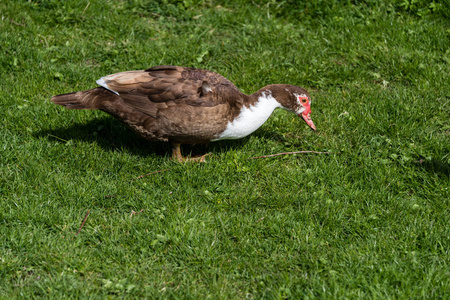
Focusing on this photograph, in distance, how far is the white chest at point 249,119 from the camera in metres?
4.98

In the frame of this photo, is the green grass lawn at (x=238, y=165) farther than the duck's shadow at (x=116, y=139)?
No

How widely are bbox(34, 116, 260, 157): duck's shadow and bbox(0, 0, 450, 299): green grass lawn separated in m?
0.02

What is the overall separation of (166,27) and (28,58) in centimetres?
188

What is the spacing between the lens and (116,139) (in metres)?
5.41

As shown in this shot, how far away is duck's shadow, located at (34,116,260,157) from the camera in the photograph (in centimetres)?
527

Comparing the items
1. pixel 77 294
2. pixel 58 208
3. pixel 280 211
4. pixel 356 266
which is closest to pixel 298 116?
pixel 280 211

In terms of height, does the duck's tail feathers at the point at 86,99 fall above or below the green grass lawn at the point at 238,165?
above

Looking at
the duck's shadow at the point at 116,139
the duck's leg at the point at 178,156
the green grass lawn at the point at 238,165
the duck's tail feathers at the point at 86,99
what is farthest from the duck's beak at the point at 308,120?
the duck's tail feathers at the point at 86,99

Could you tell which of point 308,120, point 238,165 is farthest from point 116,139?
point 308,120

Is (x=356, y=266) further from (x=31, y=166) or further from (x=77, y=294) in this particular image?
(x=31, y=166)

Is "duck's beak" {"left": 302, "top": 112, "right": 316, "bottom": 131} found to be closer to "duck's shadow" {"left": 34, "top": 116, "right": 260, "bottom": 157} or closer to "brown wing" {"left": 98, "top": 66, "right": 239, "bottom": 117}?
"duck's shadow" {"left": 34, "top": 116, "right": 260, "bottom": 157}

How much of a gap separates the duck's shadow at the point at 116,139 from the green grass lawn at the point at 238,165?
0.06 ft

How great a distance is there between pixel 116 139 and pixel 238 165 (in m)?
1.32

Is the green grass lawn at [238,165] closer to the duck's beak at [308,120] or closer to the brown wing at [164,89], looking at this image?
the duck's beak at [308,120]
